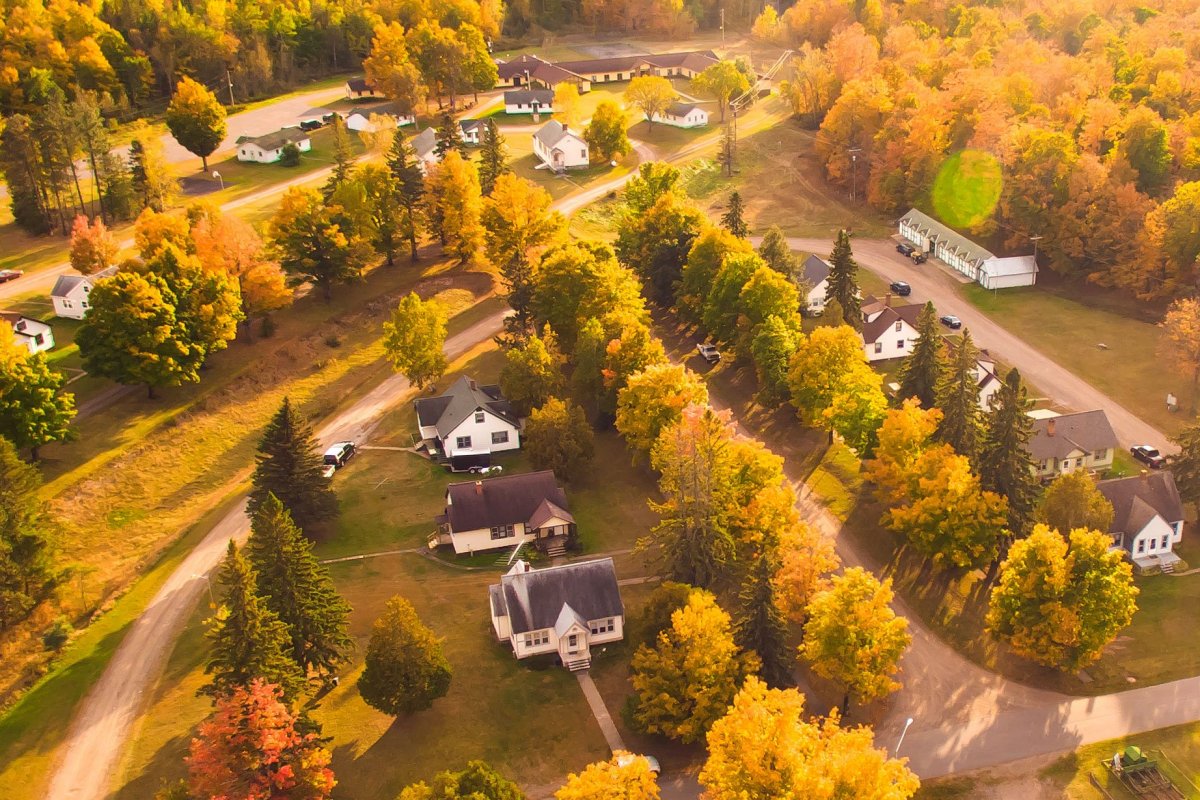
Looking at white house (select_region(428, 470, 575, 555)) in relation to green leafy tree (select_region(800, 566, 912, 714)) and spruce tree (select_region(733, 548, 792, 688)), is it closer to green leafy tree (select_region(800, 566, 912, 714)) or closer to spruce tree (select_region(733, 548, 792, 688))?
spruce tree (select_region(733, 548, 792, 688))

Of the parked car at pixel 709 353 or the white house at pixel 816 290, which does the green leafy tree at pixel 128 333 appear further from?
the white house at pixel 816 290

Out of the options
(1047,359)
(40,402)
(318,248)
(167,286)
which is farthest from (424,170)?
(1047,359)

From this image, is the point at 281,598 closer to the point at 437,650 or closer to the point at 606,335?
the point at 437,650

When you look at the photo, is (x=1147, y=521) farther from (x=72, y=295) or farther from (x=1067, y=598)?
(x=72, y=295)

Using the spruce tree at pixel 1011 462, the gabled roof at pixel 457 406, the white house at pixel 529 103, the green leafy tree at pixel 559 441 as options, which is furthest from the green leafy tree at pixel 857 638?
the white house at pixel 529 103

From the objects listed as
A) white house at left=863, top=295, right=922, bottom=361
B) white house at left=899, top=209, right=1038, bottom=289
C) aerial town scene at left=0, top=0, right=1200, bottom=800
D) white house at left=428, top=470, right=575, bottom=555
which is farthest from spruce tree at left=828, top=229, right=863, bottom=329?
white house at left=428, top=470, right=575, bottom=555

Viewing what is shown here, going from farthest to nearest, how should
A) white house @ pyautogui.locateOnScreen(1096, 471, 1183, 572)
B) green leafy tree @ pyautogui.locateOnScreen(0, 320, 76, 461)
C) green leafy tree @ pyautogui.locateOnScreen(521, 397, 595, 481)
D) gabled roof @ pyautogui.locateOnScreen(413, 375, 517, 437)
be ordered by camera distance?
1. gabled roof @ pyautogui.locateOnScreen(413, 375, 517, 437)
2. green leafy tree @ pyautogui.locateOnScreen(521, 397, 595, 481)
3. green leafy tree @ pyautogui.locateOnScreen(0, 320, 76, 461)
4. white house @ pyautogui.locateOnScreen(1096, 471, 1183, 572)
